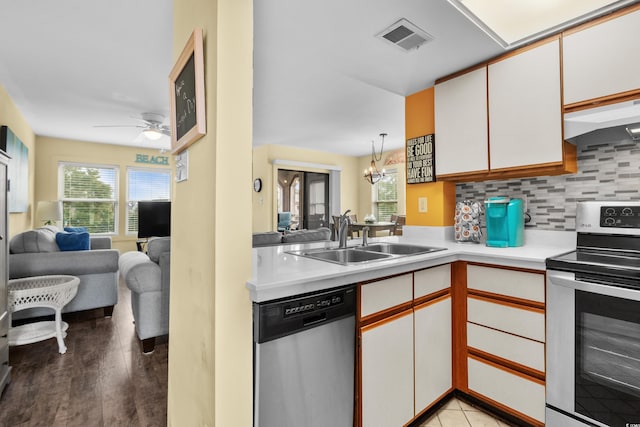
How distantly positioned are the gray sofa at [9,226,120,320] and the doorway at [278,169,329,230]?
4.82 m

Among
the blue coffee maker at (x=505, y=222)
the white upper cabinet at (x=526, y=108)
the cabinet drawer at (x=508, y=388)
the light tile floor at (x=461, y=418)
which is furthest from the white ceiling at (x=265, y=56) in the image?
the light tile floor at (x=461, y=418)

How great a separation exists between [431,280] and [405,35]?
1529 mm

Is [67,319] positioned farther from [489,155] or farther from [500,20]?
[500,20]

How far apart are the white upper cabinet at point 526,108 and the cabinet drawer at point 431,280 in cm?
88

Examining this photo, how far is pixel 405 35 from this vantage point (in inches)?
76.3

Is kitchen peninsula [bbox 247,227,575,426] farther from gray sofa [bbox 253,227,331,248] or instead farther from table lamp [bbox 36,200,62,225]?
table lamp [bbox 36,200,62,225]

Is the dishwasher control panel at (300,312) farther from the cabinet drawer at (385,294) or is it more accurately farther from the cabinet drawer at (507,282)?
the cabinet drawer at (507,282)

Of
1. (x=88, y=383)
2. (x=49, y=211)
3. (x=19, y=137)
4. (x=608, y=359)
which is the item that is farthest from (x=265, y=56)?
(x=49, y=211)

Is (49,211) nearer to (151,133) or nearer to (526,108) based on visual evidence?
(151,133)

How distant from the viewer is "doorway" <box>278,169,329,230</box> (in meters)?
7.84

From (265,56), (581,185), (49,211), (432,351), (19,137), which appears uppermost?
(265,56)

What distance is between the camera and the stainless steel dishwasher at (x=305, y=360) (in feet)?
3.48

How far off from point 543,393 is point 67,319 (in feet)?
14.0

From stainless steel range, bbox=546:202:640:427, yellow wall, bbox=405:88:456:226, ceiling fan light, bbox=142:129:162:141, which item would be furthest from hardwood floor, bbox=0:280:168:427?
ceiling fan light, bbox=142:129:162:141
